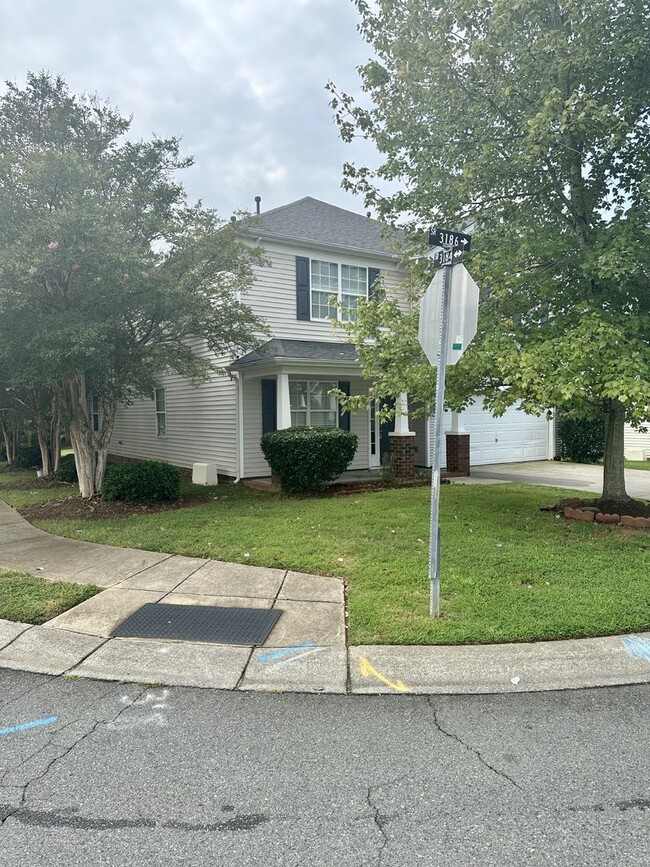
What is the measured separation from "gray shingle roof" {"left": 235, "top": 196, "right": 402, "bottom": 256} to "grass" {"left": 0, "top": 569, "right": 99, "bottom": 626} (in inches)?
332

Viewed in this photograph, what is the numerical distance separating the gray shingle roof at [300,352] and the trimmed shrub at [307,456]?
5.49 ft

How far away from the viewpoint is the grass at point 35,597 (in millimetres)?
4535

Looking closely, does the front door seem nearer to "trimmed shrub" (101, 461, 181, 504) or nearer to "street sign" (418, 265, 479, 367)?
"trimmed shrub" (101, 461, 181, 504)

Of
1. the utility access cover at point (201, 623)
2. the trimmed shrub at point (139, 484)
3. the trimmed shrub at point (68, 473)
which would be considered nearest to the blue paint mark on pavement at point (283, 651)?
the utility access cover at point (201, 623)

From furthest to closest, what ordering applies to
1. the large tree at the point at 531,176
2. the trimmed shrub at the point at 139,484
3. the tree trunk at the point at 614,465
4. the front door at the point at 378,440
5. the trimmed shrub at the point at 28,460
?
the trimmed shrub at the point at 28,460
the front door at the point at 378,440
the trimmed shrub at the point at 139,484
the tree trunk at the point at 614,465
the large tree at the point at 531,176

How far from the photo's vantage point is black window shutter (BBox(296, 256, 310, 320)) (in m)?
13.1

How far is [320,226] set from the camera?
14.3 metres

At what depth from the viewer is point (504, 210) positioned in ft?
24.1

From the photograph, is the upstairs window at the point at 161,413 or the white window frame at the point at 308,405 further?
the upstairs window at the point at 161,413

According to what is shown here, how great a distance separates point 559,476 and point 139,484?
9.64m

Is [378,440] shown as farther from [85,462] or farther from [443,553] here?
[443,553]

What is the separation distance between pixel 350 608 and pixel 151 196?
813cm

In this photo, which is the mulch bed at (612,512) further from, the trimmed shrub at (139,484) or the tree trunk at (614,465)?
the trimmed shrub at (139,484)

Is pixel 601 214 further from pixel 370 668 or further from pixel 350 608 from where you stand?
pixel 370 668
